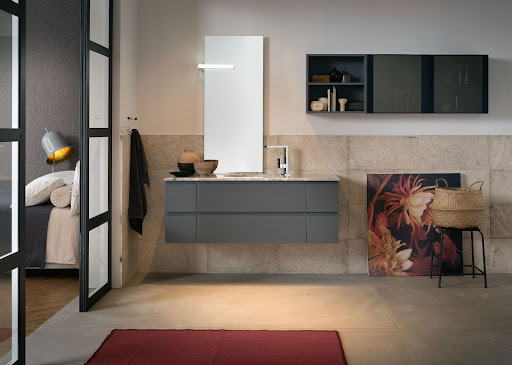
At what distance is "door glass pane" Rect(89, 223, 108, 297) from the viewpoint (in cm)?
536

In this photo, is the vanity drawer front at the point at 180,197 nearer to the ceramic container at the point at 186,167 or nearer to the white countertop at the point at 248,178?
the white countertop at the point at 248,178

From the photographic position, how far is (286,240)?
5.91 meters

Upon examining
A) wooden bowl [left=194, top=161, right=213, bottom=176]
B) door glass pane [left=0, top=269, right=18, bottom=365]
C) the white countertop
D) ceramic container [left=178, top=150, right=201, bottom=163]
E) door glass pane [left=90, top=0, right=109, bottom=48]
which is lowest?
door glass pane [left=0, top=269, right=18, bottom=365]

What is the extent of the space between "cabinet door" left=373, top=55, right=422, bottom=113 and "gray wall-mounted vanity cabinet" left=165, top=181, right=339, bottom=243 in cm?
102

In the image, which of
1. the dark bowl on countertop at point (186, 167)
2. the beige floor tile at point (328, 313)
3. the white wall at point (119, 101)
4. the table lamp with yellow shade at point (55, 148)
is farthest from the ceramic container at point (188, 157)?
the table lamp with yellow shade at point (55, 148)

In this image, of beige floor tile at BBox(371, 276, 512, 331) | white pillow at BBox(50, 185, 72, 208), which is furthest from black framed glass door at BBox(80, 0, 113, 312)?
beige floor tile at BBox(371, 276, 512, 331)

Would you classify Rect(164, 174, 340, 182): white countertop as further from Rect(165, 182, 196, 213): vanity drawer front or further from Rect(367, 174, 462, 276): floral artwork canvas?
Rect(367, 174, 462, 276): floral artwork canvas

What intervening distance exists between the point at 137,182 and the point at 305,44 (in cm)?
203

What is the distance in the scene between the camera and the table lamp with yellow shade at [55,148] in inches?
266

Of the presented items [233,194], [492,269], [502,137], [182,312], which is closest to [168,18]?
[233,194]

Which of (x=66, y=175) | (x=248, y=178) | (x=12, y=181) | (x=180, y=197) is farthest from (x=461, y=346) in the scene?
(x=66, y=175)

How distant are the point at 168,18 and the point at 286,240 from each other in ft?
7.80

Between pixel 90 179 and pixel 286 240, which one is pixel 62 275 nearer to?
pixel 90 179

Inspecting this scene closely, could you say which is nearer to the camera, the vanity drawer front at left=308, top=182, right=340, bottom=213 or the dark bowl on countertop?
the vanity drawer front at left=308, top=182, right=340, bottom=213
